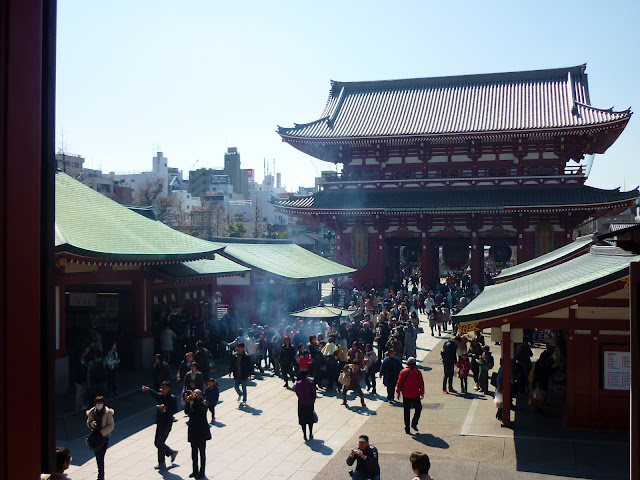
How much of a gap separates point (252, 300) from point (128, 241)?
10.1 metres

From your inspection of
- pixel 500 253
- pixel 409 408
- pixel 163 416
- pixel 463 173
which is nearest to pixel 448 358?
pixel 409 408

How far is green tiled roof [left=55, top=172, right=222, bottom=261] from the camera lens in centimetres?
1606

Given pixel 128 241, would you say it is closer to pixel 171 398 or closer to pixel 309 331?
pixel 309 331

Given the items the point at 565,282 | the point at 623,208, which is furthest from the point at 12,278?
the point at 623,208

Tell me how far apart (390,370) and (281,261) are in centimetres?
1651

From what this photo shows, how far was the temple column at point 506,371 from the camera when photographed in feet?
42.5

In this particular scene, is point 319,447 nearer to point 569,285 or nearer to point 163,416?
point 163,416

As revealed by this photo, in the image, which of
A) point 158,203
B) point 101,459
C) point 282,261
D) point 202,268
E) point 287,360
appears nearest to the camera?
point 101,459

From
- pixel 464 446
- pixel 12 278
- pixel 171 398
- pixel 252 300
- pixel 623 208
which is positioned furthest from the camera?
pixel 623 208

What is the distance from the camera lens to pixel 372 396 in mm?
16922

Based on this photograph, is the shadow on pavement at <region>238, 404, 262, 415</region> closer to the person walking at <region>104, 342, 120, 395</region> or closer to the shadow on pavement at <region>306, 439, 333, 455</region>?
the shadow on pavement at <region>306, 439, 333, 455</region>

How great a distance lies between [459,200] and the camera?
37875 mm

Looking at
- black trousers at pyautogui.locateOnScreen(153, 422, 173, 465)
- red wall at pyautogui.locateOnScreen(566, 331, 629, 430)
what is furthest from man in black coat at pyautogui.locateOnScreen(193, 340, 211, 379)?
red wall at pyautogui.locateOnScreen(566, 331, 629, 430)

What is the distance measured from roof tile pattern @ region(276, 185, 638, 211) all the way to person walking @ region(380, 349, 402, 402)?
22.3 metres
